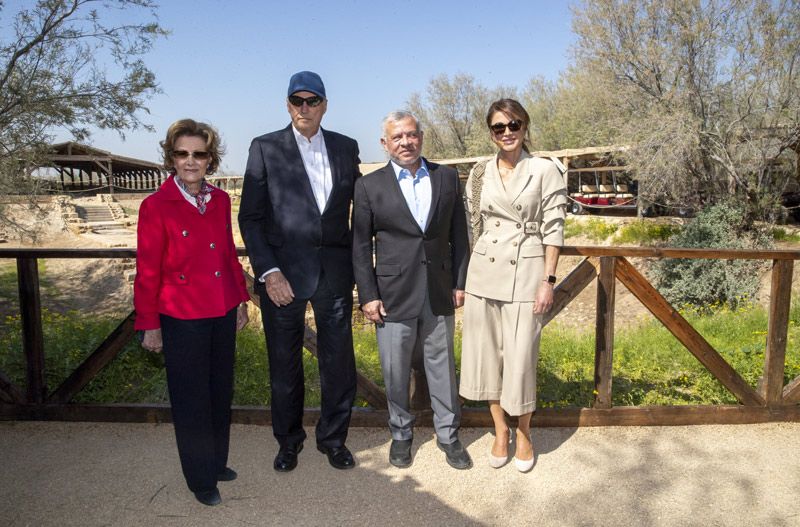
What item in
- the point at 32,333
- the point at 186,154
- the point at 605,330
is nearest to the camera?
the point at 186,154

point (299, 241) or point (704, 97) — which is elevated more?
point (704, 97)

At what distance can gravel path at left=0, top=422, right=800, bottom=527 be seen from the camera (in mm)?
2793

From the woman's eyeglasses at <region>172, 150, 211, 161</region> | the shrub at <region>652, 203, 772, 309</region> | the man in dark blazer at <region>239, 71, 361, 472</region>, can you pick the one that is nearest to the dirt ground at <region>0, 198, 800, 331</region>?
the shrub at <region>652, 203, 772, 309</region>

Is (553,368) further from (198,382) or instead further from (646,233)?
(646,233)

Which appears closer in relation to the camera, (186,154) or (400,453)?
(186,154)

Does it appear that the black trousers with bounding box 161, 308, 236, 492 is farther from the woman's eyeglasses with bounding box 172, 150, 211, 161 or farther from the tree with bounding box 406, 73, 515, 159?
the tree with bounding box 406, 73, 515, 159

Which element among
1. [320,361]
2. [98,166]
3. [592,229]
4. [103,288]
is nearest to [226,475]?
[320,361]

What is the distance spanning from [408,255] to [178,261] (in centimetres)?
115

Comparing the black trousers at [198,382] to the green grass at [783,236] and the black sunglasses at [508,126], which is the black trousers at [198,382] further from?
the green grass at [783,236]

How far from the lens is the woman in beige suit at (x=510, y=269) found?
3068 mm

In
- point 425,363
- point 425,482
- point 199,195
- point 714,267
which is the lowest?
point 714,267

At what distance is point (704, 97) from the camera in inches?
619

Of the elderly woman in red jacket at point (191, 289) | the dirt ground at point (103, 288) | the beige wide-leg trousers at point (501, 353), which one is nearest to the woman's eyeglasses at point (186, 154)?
the elderly woman in red jacket at point (191, 289)

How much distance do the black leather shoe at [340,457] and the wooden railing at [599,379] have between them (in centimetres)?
47
